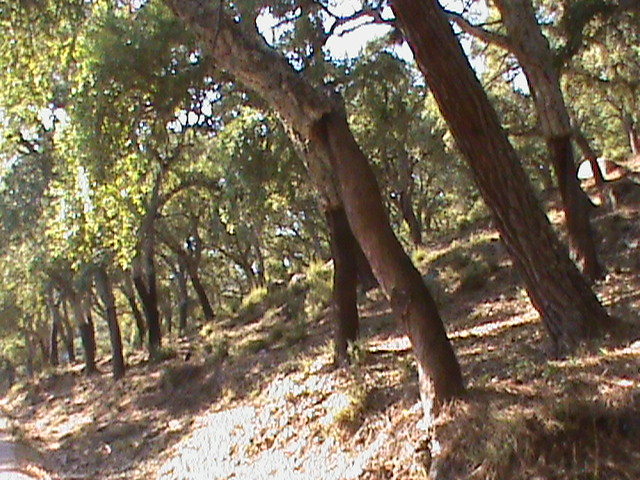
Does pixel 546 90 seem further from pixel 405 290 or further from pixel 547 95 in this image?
pixel 405 290

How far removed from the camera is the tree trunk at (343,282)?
11039 mm

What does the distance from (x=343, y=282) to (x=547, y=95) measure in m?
4.08

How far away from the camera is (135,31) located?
12.9 m

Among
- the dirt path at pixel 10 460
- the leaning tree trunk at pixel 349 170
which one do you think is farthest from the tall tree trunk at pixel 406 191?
the leaning tree trunk at pixel 349 170

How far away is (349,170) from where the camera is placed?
23.4ft

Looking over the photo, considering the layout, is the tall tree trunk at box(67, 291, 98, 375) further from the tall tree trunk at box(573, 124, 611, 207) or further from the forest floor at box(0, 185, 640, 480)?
the tall tree trunk at box(573, 124, 611, 207)

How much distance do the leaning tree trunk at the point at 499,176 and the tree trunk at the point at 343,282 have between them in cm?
439

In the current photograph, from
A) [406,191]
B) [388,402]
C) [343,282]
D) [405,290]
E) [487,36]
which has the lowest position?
[388,402]

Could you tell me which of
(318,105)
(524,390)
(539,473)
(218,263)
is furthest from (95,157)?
(218,263)

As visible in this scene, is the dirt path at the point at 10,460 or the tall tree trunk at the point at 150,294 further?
the tall tree trunk at the point at 150,294

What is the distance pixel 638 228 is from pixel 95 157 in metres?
9.88

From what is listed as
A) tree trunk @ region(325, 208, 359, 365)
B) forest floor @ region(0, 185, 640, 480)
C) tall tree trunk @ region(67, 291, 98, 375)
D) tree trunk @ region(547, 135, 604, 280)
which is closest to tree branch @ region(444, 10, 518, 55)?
tree trunk @ region(547, 135, 604, 280)

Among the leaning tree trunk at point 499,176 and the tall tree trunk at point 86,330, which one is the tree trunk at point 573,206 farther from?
the tall tree trunk at point 86,330

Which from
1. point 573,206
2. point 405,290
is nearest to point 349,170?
point 405,290
